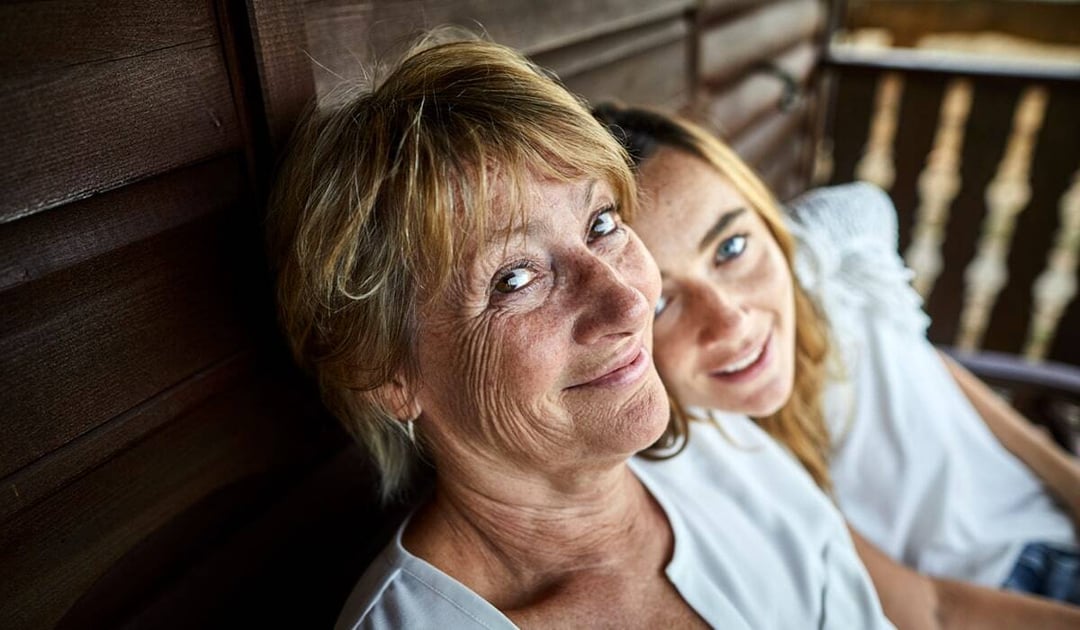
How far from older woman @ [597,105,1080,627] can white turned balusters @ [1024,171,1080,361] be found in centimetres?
184

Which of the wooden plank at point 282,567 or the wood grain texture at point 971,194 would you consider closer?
the wooden plank at point 282,567

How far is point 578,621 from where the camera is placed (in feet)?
3.64

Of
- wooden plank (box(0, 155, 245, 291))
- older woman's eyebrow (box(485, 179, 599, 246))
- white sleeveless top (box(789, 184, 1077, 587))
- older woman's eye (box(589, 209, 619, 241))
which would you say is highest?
→ wooden plank (box(0, 155, 245, 291))

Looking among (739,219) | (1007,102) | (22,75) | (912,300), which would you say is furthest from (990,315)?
(22,75)

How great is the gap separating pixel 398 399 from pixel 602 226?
1.15 ft

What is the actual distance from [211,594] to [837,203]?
61.9 inches

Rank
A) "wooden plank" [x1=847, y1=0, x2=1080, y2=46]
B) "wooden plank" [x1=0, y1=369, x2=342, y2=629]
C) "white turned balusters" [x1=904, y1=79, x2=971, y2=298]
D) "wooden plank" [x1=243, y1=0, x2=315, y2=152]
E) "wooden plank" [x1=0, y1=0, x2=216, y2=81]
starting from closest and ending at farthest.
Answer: "wooden plank" [x1=0, y1=0, x2=216, y2=81], "wooden plank" [x1=0, y1=369, x2=342, y2=629], "wooden plank" [x1=243, y1=0, x2=315, y2=152], "white turned balusters" [x1=904, y1=79, x2=971, y2=298], "wooden plank" [x1=847, y1=0, x2=1080, y2=46]

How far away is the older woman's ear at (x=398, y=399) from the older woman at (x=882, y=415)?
561 millimetres

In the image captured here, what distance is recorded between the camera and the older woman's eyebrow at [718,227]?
4.42ft

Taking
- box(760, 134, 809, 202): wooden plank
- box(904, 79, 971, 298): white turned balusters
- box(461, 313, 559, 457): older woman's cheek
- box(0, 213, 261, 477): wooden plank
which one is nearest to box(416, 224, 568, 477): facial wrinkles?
box(461, 313, 559, 457): older woman's cheek

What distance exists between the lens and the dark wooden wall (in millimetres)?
812

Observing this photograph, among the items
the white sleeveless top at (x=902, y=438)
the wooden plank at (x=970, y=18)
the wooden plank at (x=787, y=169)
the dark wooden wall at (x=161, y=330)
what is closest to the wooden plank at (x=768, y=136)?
the wooden plank at (x=787, y=169)

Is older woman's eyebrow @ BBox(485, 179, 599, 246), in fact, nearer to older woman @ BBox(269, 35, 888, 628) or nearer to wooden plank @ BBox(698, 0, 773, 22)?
older woman @ BBox(269, 35, 888, 628)

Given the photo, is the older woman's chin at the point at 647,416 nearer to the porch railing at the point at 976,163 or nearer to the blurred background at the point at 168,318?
the blurred background at the point at 168,318
